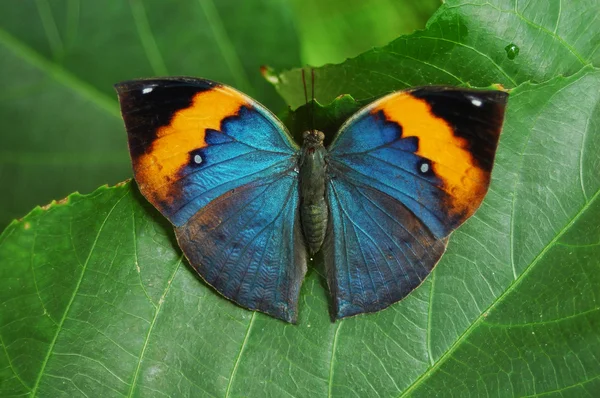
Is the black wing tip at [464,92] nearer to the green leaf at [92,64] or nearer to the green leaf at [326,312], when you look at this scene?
the green leaf at [326,312]

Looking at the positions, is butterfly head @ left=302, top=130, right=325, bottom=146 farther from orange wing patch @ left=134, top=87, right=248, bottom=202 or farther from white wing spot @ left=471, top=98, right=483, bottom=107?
white wing spot @ left=471, top=98, right=483, bottom=107

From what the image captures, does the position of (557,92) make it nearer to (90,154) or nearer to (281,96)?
(281,96)

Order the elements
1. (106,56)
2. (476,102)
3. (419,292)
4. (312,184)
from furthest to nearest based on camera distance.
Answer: (106,56), (312,184), (419,292), (476,102)

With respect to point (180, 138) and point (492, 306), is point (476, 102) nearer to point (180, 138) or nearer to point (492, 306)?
point (492, 306)

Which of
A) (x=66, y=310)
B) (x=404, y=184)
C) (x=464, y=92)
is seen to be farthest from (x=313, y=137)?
(x=66, y=310)

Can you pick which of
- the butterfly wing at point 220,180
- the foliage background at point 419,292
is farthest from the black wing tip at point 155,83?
the foliage background at point 419,292

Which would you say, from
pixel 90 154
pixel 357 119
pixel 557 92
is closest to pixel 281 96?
pixel 357 119
